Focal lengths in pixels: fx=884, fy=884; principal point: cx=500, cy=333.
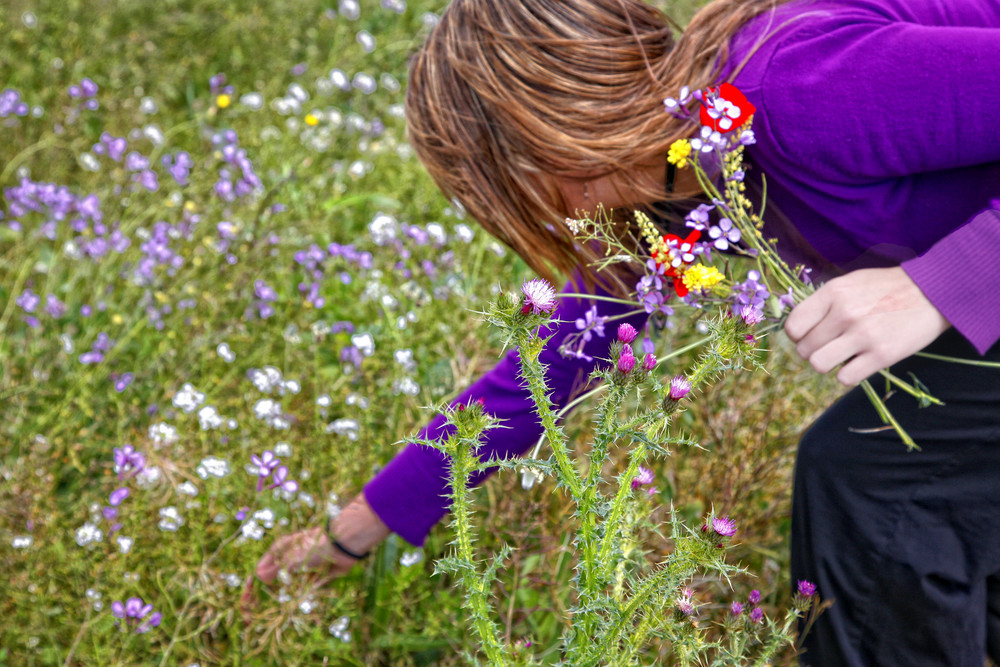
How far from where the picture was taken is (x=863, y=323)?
3.60ft

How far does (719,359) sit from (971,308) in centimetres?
48

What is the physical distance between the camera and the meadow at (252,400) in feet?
4.87

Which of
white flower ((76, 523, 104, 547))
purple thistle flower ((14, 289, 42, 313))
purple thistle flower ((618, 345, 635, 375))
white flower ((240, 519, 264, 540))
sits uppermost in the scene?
purple thistle flower ((14, 289, 42, 313))

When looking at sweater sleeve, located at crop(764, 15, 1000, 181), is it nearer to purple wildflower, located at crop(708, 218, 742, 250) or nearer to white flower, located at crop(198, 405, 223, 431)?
purple wildflower, located at crop(708, 218, 742, 250)

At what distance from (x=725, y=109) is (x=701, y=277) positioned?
217 millimetres

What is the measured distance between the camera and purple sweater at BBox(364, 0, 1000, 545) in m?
1.12

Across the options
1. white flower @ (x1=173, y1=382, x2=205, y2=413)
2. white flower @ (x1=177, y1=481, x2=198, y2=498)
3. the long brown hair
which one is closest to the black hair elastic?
white flower @ (x1=177, y1=481, x2=198, y2=498)

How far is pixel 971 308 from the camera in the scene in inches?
43.8

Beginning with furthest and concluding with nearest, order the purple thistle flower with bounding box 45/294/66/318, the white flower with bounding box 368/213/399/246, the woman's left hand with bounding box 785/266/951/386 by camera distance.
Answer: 1. the white flower with bounding box 368/213/399/246
2. the purple thistle flower with bounding box 45/294/66/318
3. the woman's left hand with bounding box 785/266/951/386

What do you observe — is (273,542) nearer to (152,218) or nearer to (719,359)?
(719,359)

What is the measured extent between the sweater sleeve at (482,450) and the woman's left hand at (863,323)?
42 cm

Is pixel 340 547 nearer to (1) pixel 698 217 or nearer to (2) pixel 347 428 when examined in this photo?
(2) pixel 347 428

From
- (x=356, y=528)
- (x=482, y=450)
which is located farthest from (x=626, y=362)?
(x=356, y=528)

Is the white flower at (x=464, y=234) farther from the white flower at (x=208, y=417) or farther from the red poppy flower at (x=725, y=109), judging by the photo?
the red poppy flower at (x=725, y=109)
